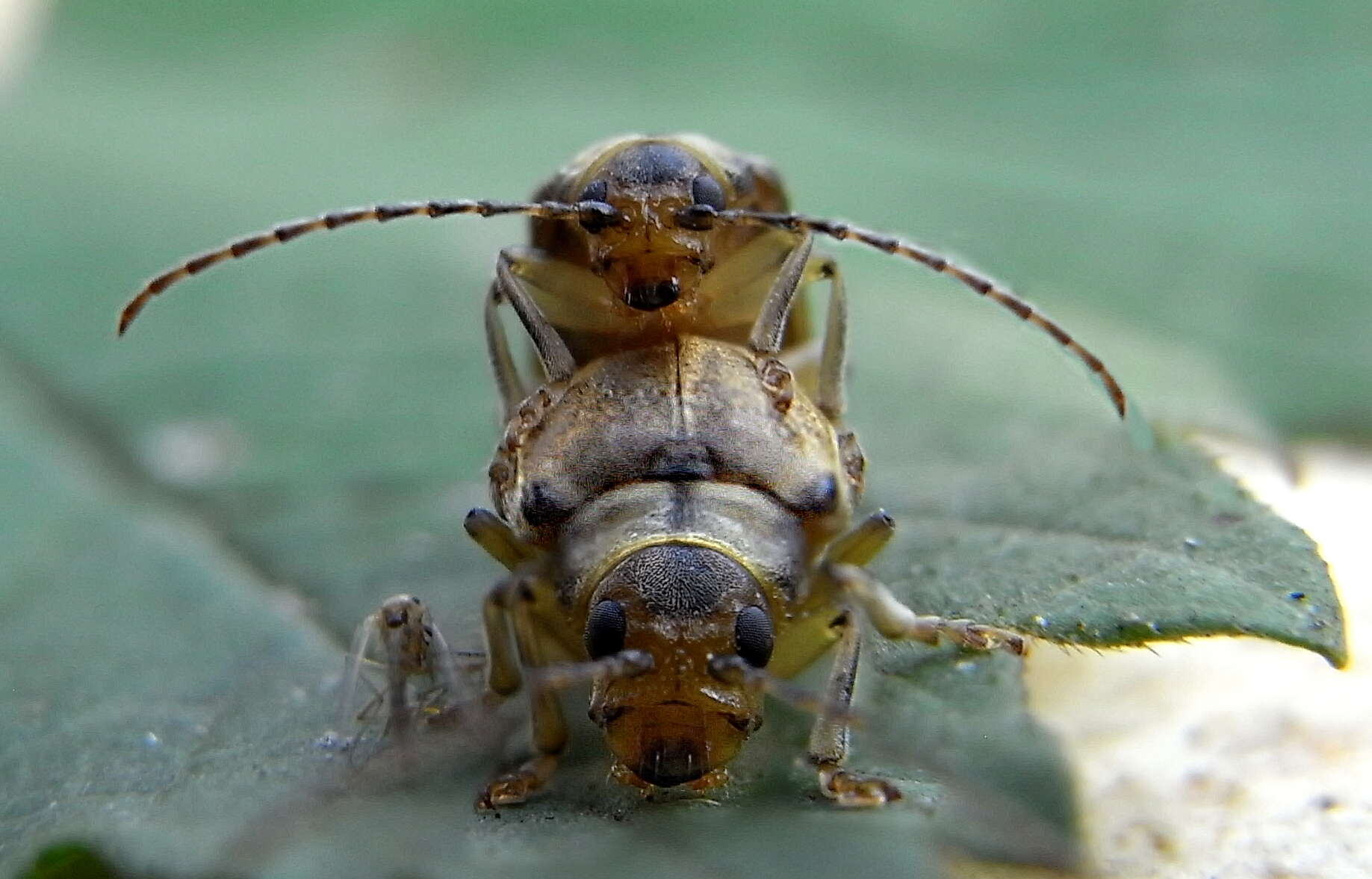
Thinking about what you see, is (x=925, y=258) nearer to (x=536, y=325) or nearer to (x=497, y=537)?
(x=536, y=325)

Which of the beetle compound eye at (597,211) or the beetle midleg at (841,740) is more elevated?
the beetle compound eye at (597,211)

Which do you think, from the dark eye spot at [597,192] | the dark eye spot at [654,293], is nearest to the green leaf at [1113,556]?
the dark eye spot at [654,293]

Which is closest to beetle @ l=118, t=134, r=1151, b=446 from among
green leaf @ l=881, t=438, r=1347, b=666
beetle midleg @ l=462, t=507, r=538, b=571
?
green leaf @ l=881, t=438, r=1347, b=666

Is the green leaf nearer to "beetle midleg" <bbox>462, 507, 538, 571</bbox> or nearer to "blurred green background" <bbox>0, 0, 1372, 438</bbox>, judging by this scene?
"beetle midleg" <bbox>462, 507, 538, 571</bbox>

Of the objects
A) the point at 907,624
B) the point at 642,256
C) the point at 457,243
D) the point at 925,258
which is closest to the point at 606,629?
the point at 907,624

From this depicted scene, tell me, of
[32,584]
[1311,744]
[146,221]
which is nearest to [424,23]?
[146,221]

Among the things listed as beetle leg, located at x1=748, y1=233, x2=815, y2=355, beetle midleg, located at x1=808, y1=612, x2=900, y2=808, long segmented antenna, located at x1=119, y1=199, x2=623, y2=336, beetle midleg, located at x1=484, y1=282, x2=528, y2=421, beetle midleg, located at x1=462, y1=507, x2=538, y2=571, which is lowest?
beetle midleg, located at x1=808, y1=612, x2=900, y2=808

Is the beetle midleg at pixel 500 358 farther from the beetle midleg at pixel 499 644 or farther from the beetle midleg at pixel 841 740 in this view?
the beetle midleg at pixel 841 740

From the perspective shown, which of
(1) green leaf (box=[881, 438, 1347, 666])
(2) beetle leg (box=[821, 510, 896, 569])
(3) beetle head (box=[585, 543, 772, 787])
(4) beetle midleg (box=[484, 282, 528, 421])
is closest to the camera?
(3) beetle head (box=[585, 543, 772, 787])
